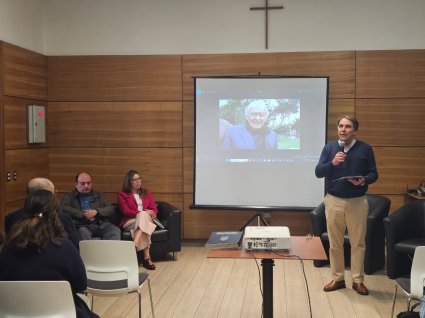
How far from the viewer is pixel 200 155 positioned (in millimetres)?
6602

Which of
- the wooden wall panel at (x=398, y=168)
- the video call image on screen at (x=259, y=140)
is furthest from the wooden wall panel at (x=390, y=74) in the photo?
the wooden wall panel at (x=398, y=168)

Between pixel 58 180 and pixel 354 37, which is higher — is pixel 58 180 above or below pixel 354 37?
below

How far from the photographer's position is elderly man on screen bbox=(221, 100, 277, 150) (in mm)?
6445

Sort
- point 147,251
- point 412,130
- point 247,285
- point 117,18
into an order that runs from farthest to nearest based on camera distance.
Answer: point 117,18 → point 412,130 → point 147,251 → point 247,285

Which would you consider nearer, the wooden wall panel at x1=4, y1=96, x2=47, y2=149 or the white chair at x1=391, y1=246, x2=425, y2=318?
the white chair at x1=391, y1=246, x2=425, y2=318

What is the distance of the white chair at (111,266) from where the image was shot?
3531 mm

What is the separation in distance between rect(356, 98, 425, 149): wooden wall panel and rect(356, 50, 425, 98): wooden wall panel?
10 cm

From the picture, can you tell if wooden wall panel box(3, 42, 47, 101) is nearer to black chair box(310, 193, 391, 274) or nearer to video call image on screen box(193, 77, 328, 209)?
video call image on screen box(193, 77, 328, 209)

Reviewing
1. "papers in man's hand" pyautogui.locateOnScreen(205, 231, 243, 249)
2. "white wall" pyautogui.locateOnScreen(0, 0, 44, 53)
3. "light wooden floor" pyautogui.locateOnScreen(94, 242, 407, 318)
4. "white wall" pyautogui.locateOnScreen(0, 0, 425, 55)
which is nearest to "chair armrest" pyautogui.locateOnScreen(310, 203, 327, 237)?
"light wooden floor" pyautogui.locateOnScreen(94, 242, 407, 318)

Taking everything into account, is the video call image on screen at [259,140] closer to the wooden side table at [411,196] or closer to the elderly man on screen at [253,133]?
the elderly man on screen at [253,133]

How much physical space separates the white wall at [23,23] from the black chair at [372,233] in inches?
166

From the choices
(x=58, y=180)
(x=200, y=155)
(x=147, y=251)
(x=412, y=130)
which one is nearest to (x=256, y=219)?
(x=200, y=155)

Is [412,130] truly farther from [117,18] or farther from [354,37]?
Result: [117,18]

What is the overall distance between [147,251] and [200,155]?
147 centimetres
